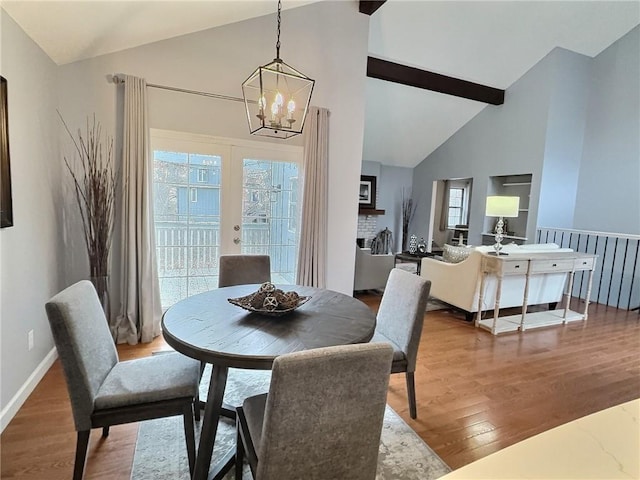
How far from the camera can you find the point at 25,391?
2227mm

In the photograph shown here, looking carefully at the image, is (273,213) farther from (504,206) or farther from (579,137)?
(579,137)

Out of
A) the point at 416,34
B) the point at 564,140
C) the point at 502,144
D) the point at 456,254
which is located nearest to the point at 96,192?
the point at 456,254

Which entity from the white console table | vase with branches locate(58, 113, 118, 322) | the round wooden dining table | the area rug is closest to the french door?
vase with branches locate(58, 113, 118, 322)

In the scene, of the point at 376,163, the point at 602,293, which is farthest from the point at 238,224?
the point at 602,293

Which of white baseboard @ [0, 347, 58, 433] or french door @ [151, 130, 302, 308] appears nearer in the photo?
white baseboard @ [0, 347, 58, 433]

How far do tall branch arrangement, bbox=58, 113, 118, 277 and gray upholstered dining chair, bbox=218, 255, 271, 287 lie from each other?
1057 millimetres

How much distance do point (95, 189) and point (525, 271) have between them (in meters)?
4.34

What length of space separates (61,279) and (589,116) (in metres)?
7.63

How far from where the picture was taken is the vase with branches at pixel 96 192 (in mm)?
2834

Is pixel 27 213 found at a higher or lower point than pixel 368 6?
lower

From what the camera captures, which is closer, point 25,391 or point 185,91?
point 25,391

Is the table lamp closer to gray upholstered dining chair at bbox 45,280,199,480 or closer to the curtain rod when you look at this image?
the curtain rod

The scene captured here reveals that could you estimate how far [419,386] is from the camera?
261cm

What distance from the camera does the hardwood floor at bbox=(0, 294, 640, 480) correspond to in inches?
71.6
